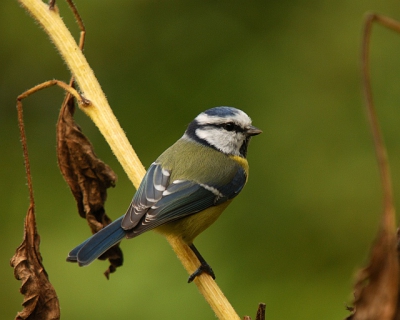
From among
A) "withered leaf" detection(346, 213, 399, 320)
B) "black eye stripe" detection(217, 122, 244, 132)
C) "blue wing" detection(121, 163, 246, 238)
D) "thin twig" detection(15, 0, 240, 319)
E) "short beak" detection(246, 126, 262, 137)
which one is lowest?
"withered leaf" detection(346, 213, 399, 320)

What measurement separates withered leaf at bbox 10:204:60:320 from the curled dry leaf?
0.24 m

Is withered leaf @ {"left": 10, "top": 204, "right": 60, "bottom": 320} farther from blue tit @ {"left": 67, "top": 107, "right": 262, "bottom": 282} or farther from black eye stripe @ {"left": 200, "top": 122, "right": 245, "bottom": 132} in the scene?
black eye stripe @ {"left": 200, "top": 122, "right": 245, "bottom": 132}

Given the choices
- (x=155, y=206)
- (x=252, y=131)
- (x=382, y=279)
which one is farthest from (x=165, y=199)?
(x=382, y=279)

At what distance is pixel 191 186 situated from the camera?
7.63 ft

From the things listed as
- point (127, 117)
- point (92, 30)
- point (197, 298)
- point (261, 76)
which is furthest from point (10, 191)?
point (261, 76)

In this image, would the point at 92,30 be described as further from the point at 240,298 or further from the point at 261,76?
the point at 240,298

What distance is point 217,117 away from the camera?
2721 millimetres

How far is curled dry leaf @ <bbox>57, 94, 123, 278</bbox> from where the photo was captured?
5.57 feet

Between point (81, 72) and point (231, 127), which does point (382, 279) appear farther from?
point (231, 127)

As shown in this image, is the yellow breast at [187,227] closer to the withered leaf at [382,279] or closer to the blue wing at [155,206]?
the blue wing at [155,206]

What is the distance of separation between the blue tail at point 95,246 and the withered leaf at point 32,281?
1.15 feet

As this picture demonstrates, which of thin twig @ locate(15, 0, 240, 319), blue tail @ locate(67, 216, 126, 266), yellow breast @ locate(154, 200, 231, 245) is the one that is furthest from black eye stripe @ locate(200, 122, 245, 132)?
thin twig @ locate(15, 0, 240, 319)

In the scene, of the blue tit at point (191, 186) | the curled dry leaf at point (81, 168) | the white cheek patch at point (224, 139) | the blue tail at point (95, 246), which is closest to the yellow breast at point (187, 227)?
the blue tit at point (191, 186)

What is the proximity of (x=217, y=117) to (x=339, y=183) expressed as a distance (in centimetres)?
79
